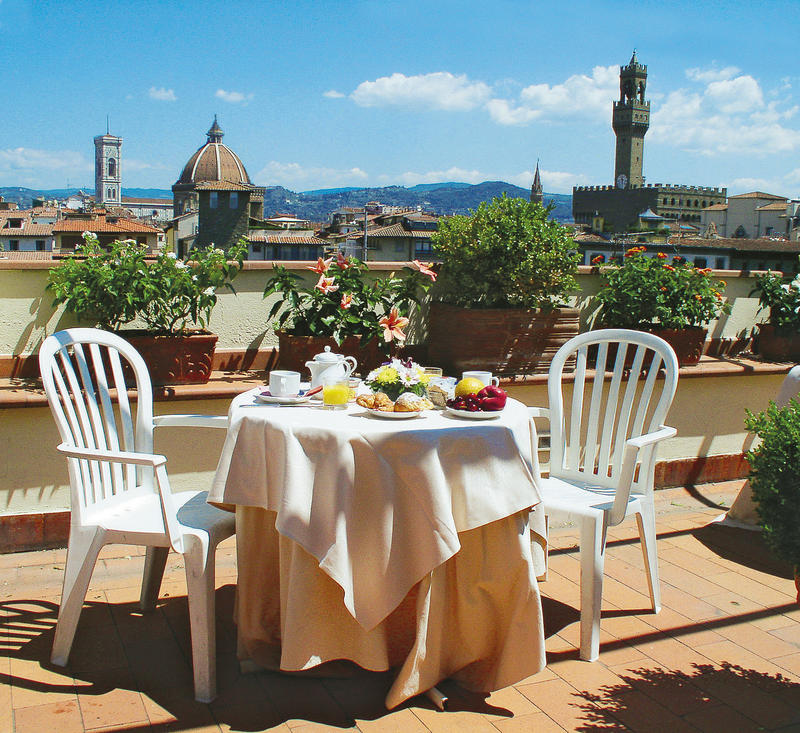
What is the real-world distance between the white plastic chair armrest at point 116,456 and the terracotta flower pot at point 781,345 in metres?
4.12

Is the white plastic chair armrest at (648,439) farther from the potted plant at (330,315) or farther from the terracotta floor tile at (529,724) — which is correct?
the potted plant at (330,315)

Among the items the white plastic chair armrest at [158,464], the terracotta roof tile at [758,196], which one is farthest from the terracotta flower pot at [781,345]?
the terracotta roof tile at [758,196]

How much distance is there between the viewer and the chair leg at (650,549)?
9.87ft

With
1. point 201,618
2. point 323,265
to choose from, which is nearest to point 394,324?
point 323,265

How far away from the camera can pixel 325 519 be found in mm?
2254

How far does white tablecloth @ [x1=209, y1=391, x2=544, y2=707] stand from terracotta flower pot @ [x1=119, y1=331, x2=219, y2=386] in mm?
1245

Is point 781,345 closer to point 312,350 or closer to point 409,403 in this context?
point 312,350

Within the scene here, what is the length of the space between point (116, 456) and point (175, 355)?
132 centimetres

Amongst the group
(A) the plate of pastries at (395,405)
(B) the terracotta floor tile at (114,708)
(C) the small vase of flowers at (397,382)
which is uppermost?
(C) the small vase of flowers at (397,382)

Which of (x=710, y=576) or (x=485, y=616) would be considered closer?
(x=485, y=616)

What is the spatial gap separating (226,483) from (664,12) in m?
4.96

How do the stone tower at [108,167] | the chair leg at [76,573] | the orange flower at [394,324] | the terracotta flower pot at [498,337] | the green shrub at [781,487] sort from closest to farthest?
the green shrub at [781,487] → the chair leg at [76,573] → the orange flower at [394,324] → the terracotta flower pot at [498,337] → the stone tower at [108,167]

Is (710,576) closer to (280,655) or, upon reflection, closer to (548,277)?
(548,277)

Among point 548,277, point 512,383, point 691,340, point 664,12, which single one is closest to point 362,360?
point 512,383
